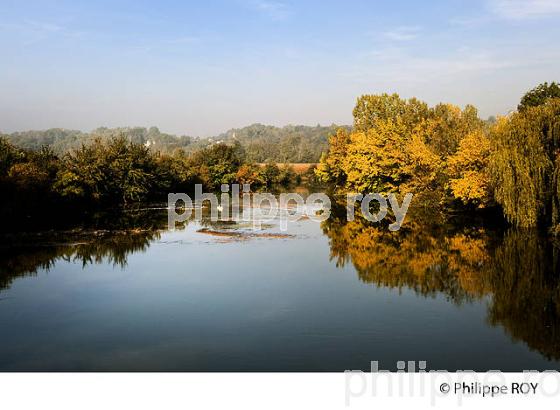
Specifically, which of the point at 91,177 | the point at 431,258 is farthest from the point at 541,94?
the point at 91,177

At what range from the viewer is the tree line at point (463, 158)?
23953 mm

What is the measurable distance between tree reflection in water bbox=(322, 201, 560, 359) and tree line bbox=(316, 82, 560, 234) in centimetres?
190

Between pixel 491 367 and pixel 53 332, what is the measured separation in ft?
29.3

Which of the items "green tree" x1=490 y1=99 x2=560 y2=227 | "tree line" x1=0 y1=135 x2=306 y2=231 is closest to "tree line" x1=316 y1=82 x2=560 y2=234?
"green tree" x1=490 y1=99 x2=560 y2=227

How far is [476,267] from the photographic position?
59.4 ft

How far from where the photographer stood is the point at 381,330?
11.8 m

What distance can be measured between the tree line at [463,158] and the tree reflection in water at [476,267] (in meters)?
1.90

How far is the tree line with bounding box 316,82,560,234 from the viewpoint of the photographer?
24.0 metres

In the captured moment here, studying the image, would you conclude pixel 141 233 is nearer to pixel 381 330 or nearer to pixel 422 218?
pixel 422 218

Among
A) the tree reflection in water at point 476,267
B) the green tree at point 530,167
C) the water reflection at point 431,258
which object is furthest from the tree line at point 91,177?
the green tree at point 530,167

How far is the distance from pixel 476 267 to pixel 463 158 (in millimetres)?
14208

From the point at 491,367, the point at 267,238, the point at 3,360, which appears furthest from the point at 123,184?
the point at 491,367

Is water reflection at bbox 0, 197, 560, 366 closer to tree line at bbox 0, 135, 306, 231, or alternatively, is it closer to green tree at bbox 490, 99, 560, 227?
green tree at bbox 490, 99, 560, 227

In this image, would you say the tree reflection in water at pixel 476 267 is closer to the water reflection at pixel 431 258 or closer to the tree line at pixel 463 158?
the water reflection at pixel 431 258
